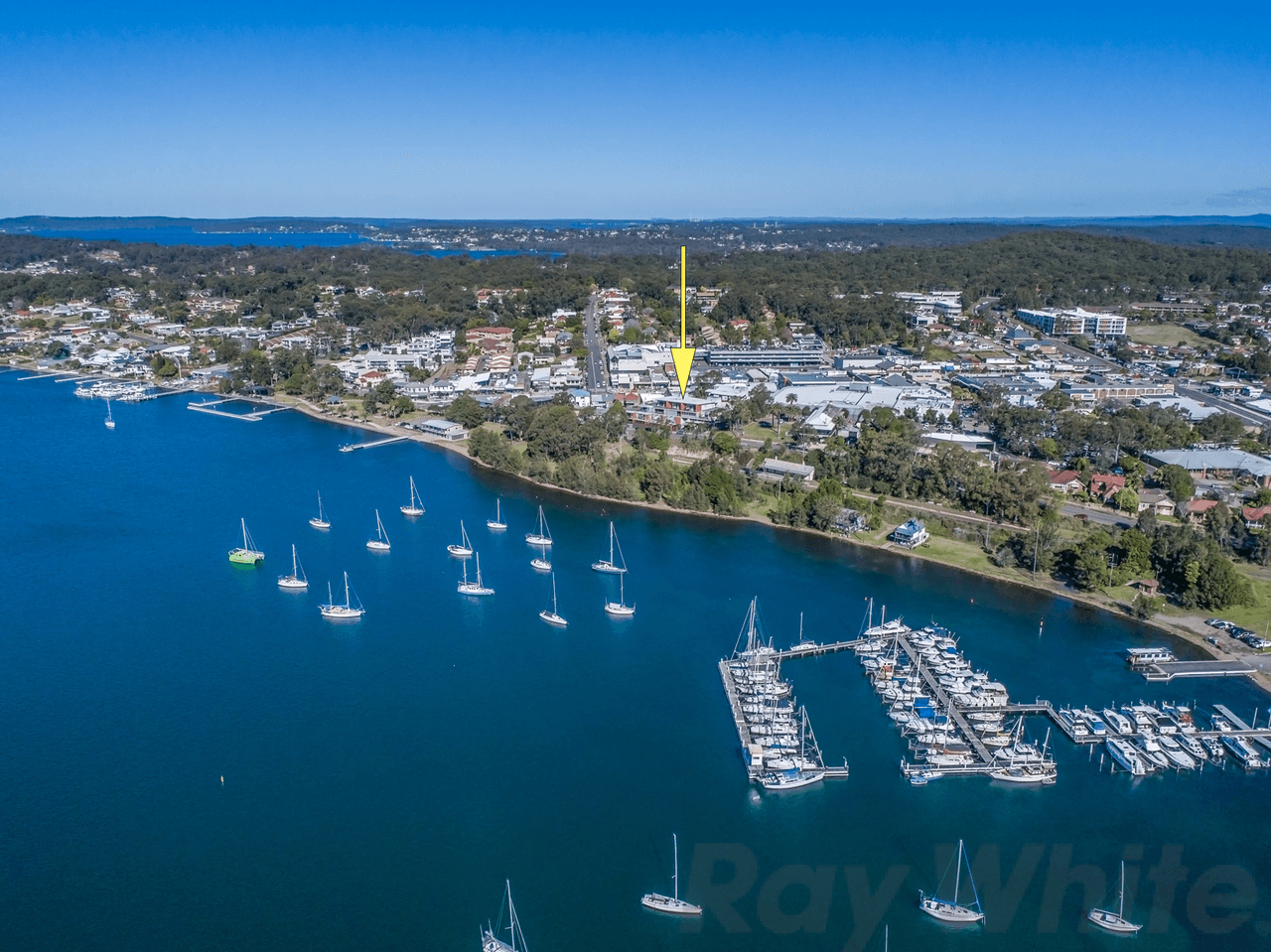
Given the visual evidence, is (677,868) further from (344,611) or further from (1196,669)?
(1196,669)

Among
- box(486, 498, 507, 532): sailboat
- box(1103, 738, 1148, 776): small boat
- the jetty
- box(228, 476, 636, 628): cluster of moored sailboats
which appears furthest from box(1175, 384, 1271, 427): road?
the jetty

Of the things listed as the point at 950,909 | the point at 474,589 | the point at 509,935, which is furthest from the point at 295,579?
the point at 950,909

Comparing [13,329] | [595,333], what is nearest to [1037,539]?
[595,333]

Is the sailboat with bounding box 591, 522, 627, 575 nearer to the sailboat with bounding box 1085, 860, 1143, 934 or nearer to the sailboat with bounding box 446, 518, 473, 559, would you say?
the sailboat with bounding box 446, 518, 473, 559

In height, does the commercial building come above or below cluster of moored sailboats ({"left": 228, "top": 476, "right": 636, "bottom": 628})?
above

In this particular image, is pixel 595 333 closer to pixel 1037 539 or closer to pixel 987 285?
pixel 987 285

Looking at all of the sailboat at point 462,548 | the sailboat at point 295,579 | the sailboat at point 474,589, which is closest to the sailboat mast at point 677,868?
the sailboat at point 474,589

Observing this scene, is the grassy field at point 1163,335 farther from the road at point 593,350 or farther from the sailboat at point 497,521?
the sailboat at point 497,521
